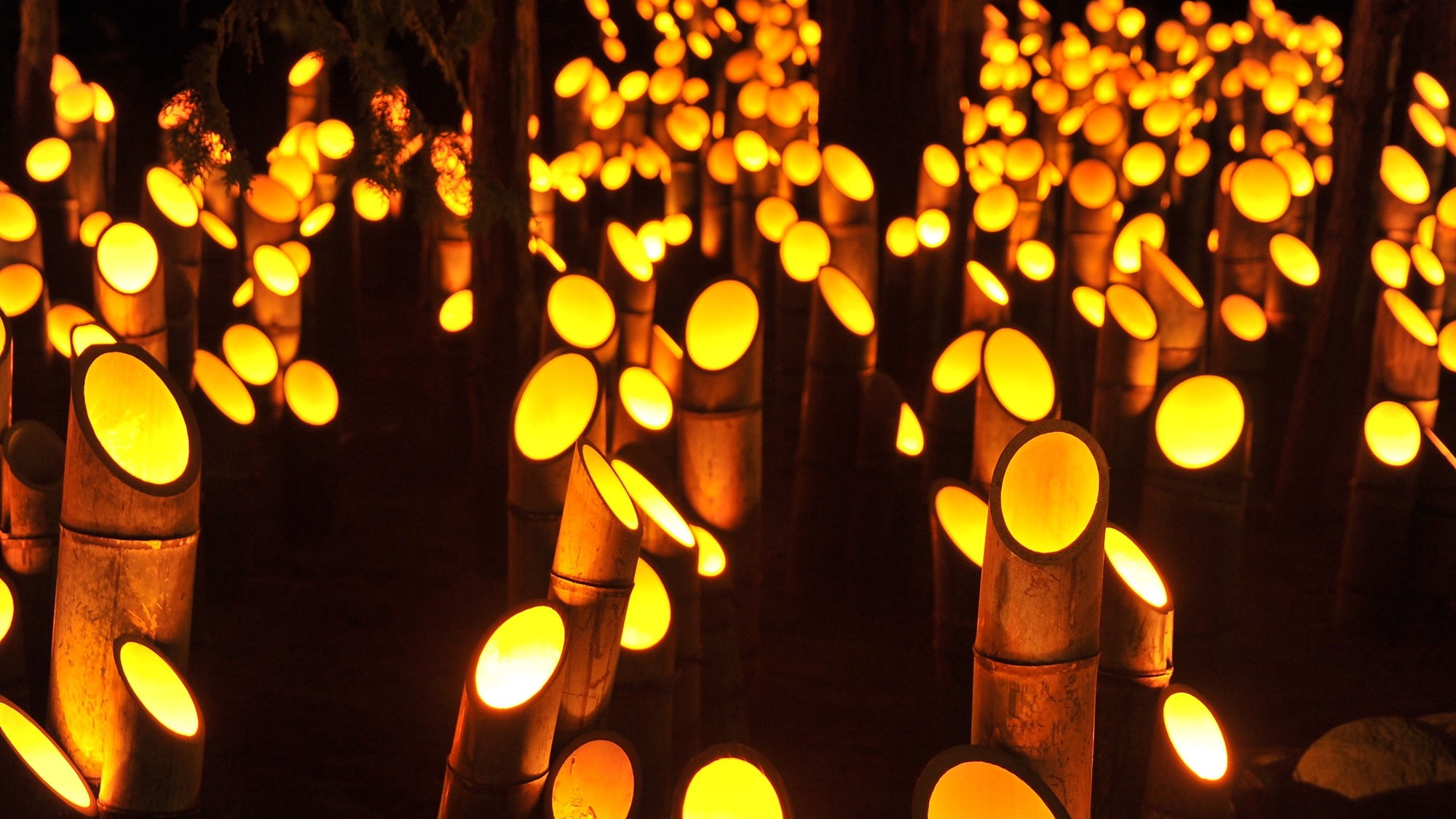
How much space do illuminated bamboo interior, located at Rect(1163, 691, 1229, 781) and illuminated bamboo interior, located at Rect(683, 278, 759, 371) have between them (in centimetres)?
124

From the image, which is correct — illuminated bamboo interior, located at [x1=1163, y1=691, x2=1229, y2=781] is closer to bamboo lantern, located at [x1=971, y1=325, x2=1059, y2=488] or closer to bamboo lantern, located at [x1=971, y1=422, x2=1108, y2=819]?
bamboo lantern, located at [x1=971, y1=422, x2=1108, y2=819]

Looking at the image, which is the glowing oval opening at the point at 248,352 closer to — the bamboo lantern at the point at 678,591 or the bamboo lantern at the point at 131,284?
the bamboo lantern at the point at 131,284

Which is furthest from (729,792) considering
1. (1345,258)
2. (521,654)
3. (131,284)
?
(1345,258)

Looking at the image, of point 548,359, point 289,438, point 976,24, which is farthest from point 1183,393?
point 976,24

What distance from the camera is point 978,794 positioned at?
6.60ft

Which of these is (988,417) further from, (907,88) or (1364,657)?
(907,88)

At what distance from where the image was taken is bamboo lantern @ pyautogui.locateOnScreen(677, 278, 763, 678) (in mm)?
3117

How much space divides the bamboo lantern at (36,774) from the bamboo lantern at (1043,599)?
60.4 inches

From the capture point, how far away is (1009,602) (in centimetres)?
207

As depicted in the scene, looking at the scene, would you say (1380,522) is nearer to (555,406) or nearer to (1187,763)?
(1187,763)

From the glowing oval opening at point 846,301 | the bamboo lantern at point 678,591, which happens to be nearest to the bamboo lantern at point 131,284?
the bamboo lantern at point 678,591

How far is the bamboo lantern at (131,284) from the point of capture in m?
3.47

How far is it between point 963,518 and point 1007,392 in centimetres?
44

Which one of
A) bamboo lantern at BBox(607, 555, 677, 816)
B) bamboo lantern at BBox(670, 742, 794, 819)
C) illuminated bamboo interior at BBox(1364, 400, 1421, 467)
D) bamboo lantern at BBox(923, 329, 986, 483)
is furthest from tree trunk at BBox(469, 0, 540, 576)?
illuminated bamboo interior at BBox(1364, 400, 1421, 467)
